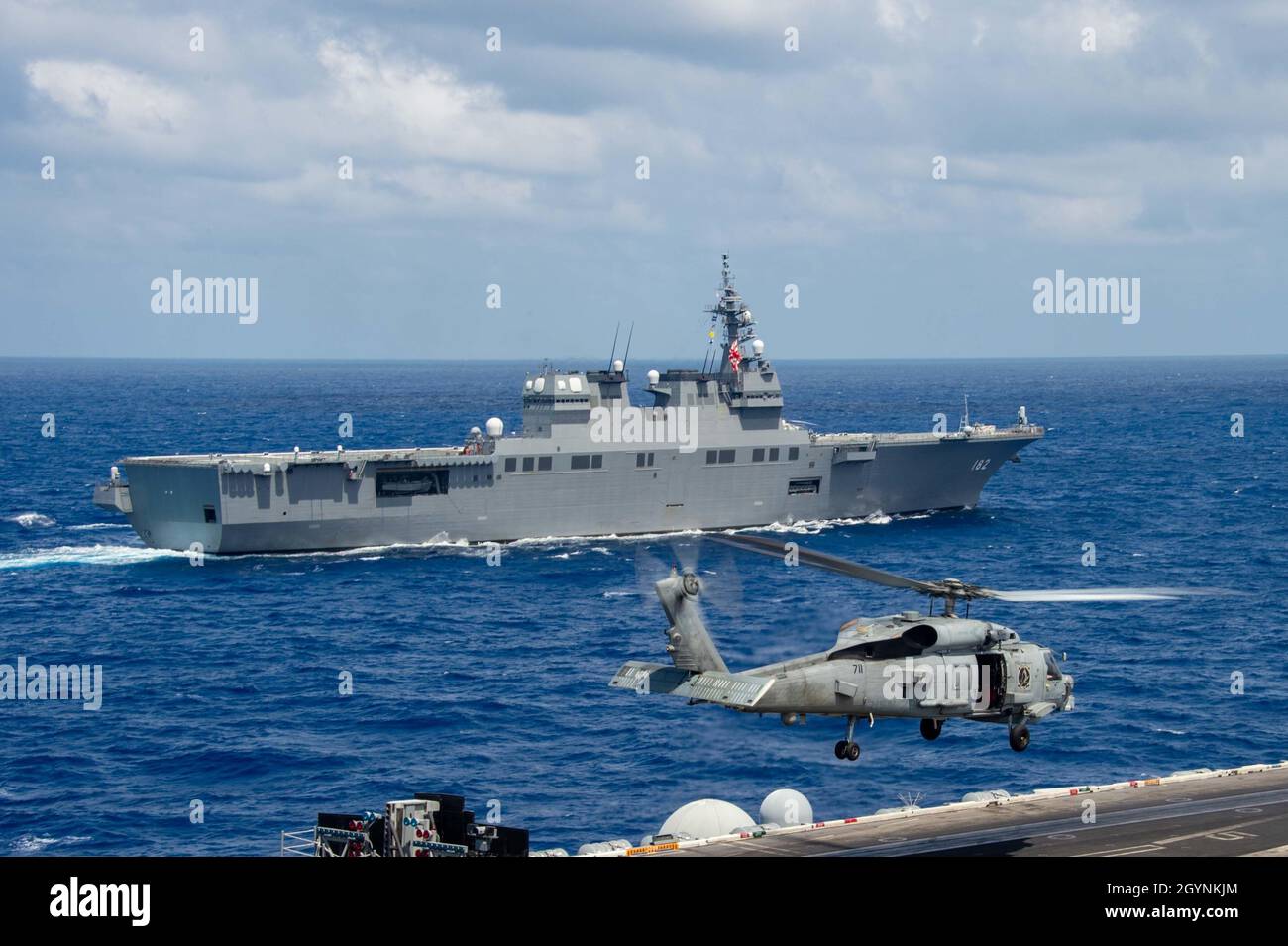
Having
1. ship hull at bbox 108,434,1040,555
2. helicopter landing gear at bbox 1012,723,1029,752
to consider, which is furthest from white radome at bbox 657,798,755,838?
ship hull at bbox 108,434,1040,555

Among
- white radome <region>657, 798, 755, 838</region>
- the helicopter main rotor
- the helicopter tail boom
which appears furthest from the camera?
white radome <region>657, 798, 755, 838</region>

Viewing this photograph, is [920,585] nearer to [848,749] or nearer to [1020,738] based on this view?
[848,749]

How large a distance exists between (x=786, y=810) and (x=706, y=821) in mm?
1928

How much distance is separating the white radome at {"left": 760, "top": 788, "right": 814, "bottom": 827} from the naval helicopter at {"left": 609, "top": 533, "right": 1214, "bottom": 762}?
5.68 m

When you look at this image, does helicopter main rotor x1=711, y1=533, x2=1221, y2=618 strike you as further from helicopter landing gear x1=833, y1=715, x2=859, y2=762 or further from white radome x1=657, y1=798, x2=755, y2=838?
white radome x1=657, y1=798, x2=755, y2=838

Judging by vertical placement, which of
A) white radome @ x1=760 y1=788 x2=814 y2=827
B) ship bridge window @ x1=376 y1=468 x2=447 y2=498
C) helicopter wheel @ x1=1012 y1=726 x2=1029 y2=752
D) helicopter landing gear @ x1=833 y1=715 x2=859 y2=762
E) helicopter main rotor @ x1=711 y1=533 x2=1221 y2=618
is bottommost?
white radome @ x1=760 y1=788 x2=814 y2=827

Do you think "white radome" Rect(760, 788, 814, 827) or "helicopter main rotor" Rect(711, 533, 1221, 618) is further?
"white radome" Rect(760, 788, 814, 827)

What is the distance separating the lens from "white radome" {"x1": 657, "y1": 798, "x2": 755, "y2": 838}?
28641 millimetres

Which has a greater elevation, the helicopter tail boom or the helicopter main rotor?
the helicopter main rotor

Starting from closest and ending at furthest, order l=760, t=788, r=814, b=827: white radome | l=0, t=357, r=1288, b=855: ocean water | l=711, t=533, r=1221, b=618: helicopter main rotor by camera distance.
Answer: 1. l=711, t=533, r=1221, b=618: helicopter main rotor
2. l=760, t=788, r=814, b=827: white radome
3. l=0, t=357, r=1288, b=855: ocean water

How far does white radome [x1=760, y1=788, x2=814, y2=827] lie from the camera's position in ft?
97.4

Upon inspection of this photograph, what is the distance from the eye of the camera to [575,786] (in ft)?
115

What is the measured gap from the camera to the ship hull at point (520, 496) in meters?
60.8
